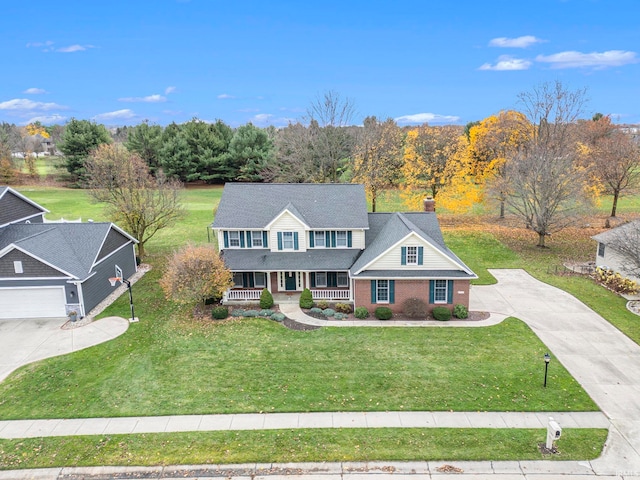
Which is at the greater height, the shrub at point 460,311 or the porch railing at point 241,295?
the porch railing at point 241,295

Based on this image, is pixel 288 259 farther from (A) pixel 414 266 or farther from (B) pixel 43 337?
(B) pixel 43 337

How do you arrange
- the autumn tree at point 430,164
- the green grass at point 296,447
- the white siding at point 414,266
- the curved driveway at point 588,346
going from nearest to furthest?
the green grass at point 296,447
the curved driveway at point 588,346
the white siding at point 414,266
the autumn tree at point 430,164

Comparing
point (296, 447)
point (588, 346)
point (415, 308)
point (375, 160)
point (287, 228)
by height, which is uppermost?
point (375, 160)

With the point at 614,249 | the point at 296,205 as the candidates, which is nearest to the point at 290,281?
the point at 296,205

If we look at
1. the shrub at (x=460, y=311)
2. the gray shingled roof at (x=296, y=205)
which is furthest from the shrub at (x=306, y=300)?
the shrub at (x=460, y=311)

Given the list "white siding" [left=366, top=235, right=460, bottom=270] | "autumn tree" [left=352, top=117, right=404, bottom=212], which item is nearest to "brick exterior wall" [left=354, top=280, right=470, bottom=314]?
"white siding" [left=366, top=235, right=460, bottom=270]

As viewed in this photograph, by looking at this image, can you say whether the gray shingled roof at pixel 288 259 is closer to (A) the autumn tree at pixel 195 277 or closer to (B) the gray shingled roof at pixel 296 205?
(B) the gray shingled roof at pixel 296 205

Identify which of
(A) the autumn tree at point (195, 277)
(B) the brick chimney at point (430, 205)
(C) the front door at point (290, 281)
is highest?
(B) the brick chimney at point (430, 205)
